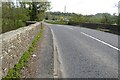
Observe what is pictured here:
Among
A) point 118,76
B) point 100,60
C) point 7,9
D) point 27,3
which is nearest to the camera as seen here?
point 118,76

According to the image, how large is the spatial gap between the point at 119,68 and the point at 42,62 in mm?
2917

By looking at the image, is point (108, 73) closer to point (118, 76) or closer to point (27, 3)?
point (118, 76)

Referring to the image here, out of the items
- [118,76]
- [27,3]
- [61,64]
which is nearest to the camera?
[118,76]

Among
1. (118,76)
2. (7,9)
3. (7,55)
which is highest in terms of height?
(7,9)

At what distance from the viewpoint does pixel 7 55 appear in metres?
6.86

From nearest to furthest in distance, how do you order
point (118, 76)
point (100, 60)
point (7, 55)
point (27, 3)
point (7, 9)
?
point (7, 55) → point (118, 76) → point (100, 60) → point (7, 9) → point (27, 3)

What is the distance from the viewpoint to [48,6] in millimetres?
65812

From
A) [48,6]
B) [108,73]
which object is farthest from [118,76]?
[48,6]

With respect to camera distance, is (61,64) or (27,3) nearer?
(61,64)

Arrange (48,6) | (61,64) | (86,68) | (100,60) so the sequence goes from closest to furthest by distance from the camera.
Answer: (86,68) < (61,64) < (100,60) < (48,6)

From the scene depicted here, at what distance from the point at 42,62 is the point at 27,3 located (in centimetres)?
5117

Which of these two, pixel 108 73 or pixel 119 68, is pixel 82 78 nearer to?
pixel 108 73

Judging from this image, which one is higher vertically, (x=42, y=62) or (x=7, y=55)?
(x=7, y=55)

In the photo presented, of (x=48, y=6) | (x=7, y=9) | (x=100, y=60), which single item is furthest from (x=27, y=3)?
(x=100, y=60)
